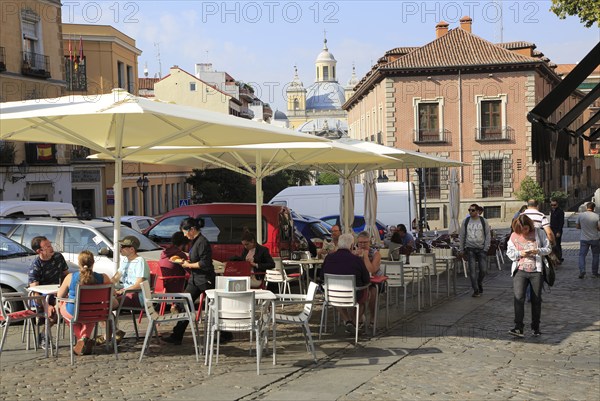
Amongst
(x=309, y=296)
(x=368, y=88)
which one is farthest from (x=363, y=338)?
(x=368, y=88)

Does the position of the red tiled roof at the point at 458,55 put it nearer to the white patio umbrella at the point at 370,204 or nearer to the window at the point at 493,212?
the window at the point at 493,212

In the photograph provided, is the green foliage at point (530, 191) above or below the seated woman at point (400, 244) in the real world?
above

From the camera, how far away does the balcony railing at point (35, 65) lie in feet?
115

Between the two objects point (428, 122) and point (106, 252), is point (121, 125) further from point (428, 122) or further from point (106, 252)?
point (428, 122)

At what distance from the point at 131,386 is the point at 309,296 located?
250 cm

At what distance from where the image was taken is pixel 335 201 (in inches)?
1203

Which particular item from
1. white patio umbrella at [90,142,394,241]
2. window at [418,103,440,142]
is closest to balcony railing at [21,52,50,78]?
white patio umbrella at [90,142,394,241]

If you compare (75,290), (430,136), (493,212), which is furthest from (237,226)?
(493,212)

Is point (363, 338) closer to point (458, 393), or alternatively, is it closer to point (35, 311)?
point (458, 393)

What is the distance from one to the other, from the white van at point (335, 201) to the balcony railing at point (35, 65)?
1262 centimetres

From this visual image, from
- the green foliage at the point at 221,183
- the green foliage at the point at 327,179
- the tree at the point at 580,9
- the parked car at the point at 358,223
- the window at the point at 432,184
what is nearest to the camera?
the tree at the point at 580,9

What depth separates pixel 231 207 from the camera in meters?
17.4

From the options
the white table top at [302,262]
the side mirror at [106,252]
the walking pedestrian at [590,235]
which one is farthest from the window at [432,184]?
the side mirror at [106,252]

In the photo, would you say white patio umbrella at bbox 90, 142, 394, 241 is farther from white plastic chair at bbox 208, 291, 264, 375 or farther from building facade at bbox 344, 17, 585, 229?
building facade at bbox 344, 17, 585, 229
